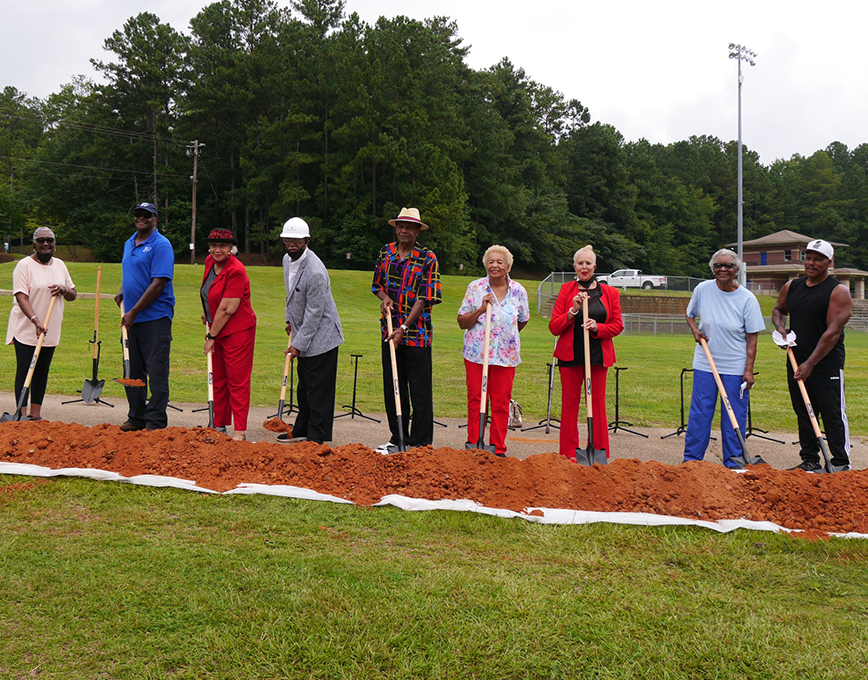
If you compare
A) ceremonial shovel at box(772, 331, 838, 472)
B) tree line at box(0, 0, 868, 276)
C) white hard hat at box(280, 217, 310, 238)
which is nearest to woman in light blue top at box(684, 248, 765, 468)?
ceremonial shovel at box(772, 331, 838, 472)

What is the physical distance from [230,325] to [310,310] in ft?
2.50

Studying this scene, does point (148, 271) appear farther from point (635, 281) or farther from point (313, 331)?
point (635, 281)

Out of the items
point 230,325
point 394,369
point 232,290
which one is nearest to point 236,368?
point 230,325

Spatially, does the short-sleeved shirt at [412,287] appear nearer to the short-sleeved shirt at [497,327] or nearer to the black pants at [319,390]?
the short-sleeved shirt at [497,327]

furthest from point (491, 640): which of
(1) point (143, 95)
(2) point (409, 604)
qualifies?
(1) point (143, 95)

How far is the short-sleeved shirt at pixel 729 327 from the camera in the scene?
230 inches

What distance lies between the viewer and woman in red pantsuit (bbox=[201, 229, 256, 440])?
6.24m

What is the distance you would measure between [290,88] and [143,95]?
11.9 meters

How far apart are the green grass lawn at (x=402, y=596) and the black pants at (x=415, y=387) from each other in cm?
165

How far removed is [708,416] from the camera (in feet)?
19.3

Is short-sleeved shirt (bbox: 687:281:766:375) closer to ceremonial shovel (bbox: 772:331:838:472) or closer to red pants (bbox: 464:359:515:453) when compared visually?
ceremonial shovel (bbox: 772:331:838:472)

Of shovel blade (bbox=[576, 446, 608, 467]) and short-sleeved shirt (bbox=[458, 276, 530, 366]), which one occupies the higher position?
short-sleeved shirt (bbox=[458, 276, 530, 366])

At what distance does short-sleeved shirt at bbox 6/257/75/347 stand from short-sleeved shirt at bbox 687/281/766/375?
6.11m

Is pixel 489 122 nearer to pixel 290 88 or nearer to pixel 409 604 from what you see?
pixel 290 88
